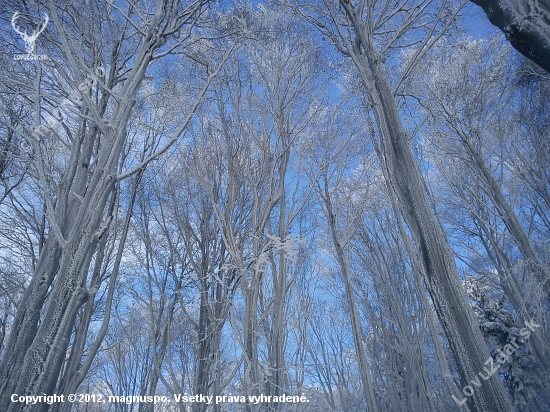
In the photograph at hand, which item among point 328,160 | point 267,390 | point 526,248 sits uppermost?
point 328,160

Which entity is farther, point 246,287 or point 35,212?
point 35,212

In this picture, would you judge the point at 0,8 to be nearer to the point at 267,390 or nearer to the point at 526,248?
the point at 267,390

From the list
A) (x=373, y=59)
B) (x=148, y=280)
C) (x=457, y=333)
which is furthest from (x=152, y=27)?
(x=148, y=280)

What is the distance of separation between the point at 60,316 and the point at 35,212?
6552mm

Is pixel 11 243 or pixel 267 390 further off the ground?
pixel 11 243

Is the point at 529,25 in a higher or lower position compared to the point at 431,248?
higher

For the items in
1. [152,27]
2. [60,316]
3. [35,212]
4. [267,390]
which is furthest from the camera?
[35,212]

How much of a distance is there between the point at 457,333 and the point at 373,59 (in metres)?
2.75

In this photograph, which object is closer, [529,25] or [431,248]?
[529,25]

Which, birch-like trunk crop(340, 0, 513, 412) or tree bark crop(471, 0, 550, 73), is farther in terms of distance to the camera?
birch-like trunk crop(340, 0, 513, 412)

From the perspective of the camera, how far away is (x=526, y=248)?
6586 mm

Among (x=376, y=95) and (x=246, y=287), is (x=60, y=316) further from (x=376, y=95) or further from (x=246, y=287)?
(x=376, y=95)

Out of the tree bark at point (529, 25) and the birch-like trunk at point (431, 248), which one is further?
the birch-like trunk at point (431, 248)

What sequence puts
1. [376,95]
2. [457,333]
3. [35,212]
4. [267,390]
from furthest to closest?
[35,212] → [267,390] → [376,95] → [457,333]
